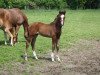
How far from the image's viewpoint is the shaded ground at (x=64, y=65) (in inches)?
377

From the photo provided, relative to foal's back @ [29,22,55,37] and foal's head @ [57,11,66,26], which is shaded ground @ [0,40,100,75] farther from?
foal's head @ [57,11,66,26]

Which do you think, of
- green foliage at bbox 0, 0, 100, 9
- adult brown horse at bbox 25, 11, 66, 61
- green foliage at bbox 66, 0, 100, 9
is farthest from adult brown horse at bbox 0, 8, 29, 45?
green foliage at bbox 66, 0, 100, 9

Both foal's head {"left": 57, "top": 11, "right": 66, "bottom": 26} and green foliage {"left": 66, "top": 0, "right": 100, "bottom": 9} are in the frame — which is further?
green foliage {"left": 66, "top": 0, "right": 100, "bottom": 9}

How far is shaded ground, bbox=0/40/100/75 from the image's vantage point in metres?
9.58

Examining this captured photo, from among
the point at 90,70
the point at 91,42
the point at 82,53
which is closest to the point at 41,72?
the point at 90,70

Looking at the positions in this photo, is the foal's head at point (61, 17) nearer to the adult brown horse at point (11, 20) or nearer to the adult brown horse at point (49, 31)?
the adult brown horse at point (49, 31)

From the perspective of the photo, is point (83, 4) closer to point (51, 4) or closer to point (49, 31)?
point (51, 4)

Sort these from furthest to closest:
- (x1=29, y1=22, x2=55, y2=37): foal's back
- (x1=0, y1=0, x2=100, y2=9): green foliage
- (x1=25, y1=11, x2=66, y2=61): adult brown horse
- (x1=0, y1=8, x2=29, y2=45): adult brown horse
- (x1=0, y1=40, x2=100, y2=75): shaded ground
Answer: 1. (x1=0, y1=0, x2=100, y2=9): green foliage
2. (x1=0, y1=8, x2=29, y2=45): adult brown horse
3. (x1=29, y1=22, x2=55, y2=37): foal's back
4. (x1=25, y1=11, x2=66, y2=61): adult brown horse
5. (x1=0, y1=40, x2=100, y2=75): shaded ground

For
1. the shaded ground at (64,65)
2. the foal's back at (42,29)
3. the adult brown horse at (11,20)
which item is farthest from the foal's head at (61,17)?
the adult brown horse at (11,20)

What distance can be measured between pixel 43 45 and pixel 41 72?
454 cm

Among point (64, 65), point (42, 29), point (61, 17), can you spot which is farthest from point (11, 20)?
point (64, 65)

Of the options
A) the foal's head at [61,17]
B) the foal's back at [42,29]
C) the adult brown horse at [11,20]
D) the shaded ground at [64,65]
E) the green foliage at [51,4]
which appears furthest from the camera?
the green foliage at [51,4]

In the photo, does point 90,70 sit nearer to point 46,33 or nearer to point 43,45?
point 46,33

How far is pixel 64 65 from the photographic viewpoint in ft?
34.5
